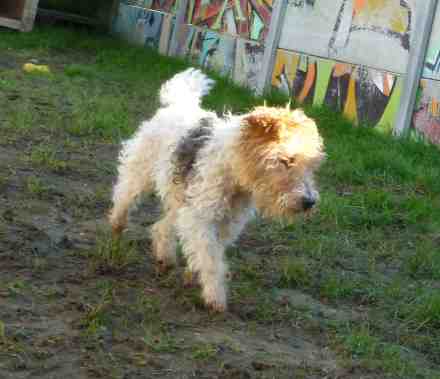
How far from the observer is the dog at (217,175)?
3938 millimetres

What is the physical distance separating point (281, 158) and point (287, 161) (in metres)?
0.03

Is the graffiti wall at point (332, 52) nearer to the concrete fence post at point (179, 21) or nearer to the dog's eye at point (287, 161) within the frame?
the concrete fence post at point (179, 21)

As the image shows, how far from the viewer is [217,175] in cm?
418

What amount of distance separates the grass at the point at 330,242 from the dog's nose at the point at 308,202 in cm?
68

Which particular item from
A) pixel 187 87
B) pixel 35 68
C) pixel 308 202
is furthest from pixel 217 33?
pixel 308 202

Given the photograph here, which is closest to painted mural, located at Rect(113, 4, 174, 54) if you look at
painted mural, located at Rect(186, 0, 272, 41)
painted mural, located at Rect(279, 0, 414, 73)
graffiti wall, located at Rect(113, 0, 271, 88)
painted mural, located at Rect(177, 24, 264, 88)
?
graffiti wall, located at Rect(113, 0, 271, 88)

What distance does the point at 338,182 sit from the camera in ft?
23.2

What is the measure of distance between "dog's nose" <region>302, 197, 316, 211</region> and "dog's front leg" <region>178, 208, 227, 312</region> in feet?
1.83

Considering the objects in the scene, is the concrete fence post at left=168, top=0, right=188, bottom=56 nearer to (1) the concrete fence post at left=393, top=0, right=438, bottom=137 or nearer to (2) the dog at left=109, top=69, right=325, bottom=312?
(1) the concrete fence post at left=393, top=0, right=438, bottom=137

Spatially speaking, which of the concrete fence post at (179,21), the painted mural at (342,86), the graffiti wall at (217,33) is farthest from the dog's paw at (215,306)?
the concrete fence post at (179,21)

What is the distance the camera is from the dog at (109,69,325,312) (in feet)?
12.9

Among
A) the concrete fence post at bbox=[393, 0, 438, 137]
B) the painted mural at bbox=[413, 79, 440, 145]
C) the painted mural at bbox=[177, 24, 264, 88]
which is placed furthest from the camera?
the painted mural at bbox=[177, 24, 264, 88]

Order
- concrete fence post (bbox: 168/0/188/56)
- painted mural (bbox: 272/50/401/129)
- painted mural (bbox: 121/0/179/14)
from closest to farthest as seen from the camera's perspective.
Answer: painted mural (bbox: 272/50/401/129) → concrete fence post (bbox: 168/0/188/56) → painted mural (bbox: 121/0/179/14)

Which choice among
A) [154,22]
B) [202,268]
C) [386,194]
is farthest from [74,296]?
[154,22]
